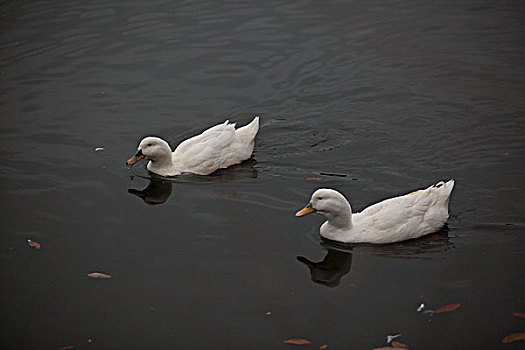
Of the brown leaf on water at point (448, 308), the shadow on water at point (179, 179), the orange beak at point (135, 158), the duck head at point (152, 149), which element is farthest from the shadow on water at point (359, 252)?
the orange beak at point (135, 158)

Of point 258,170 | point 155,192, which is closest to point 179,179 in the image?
point 155,192

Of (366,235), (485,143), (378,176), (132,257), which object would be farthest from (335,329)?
(485,143)

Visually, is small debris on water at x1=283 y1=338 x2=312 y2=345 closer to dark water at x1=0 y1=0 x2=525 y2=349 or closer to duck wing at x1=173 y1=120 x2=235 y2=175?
dark water at x1=0 y1=0 x2=525 y2=349

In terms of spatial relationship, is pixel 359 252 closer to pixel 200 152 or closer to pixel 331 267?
pixel 331 267

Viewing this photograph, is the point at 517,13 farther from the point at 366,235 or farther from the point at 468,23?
the point at 366,235

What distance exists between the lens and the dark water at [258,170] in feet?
24.4

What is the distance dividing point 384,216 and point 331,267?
3.11 ft

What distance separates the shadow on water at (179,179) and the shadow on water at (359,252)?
7.26ft

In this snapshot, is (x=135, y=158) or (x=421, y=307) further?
(x=135, y=158)

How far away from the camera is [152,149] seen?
10.4 metres

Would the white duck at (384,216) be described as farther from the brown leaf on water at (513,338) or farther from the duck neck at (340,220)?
the brown leaf on water at (513,338)

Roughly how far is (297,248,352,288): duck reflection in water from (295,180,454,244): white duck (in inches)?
10.2

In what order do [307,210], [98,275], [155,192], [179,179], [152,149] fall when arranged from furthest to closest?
[179,179], [152,149], [155,192], [307,210], [98,275]

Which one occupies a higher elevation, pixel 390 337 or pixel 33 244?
pixel 33 244
